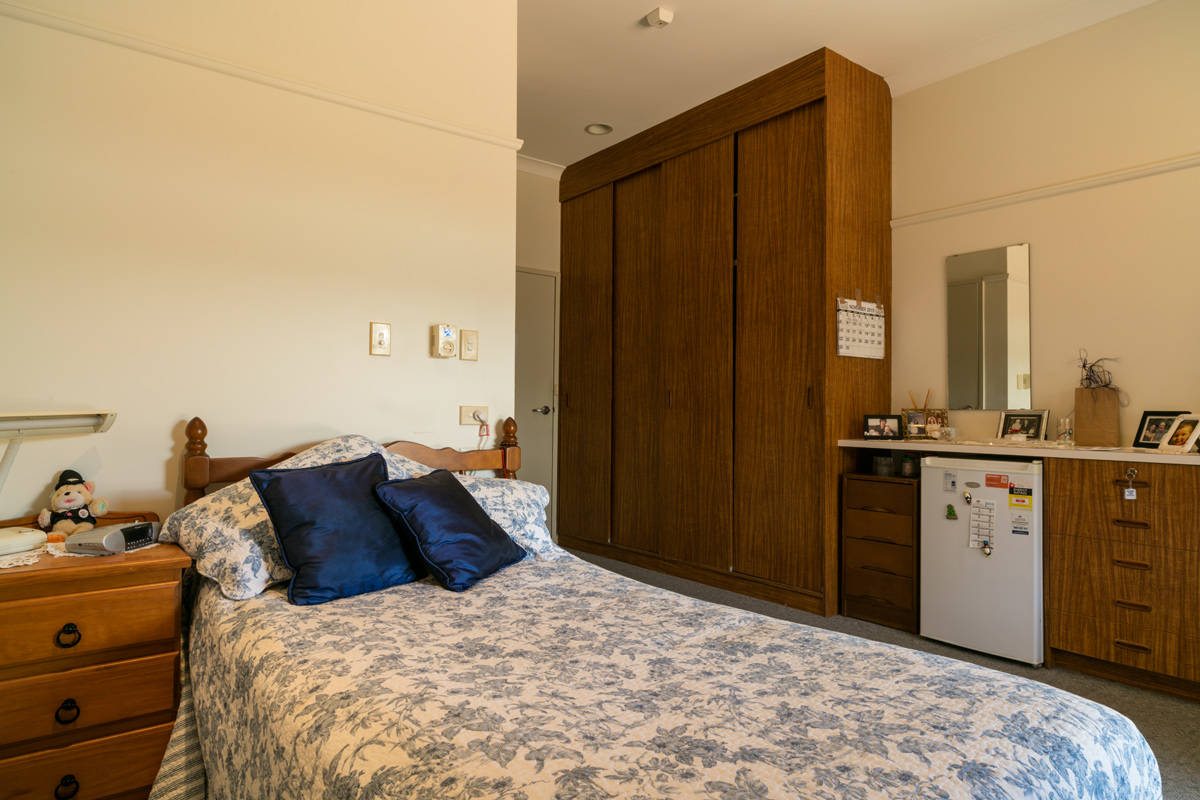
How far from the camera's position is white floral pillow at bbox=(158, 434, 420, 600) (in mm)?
1773

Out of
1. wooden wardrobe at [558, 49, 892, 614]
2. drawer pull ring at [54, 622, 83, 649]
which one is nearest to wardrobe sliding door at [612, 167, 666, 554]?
wooden wardrobe at [558, 49, 892, 614]

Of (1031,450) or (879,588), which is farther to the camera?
(879,588)

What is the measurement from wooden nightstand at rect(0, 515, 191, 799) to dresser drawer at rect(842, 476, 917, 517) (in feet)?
9.70

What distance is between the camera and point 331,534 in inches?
71.7

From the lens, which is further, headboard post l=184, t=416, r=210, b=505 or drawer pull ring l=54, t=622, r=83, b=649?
headboard post l=184, t=416, r=210, b=505

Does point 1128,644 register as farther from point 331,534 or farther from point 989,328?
point 331,534

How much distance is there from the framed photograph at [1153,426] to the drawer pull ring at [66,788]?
3891mm

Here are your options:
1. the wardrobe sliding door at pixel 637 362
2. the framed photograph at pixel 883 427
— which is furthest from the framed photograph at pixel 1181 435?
the wardrobe sliding door at pixel 637 362

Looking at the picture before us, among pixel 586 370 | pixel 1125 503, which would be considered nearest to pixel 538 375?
pixel 586 370

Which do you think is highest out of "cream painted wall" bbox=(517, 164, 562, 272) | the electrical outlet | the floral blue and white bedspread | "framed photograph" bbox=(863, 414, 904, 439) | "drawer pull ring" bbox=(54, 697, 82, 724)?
"cream painted wall" bbox=(517, 164, 562, 272)

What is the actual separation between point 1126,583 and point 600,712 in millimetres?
2566

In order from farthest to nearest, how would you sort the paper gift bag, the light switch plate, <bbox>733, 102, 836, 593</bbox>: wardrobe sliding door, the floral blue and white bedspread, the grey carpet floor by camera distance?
1. <bbox>733, 102, 836, 593</bbox>: wardrobe sliding door
2. the paper gift bag
3. the light switch plate
4. the grey carpet floor
5. the floral blue and white bedspread

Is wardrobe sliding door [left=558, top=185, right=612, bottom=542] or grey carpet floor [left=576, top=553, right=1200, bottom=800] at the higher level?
wardrobe sliding door [left=558, top=185, right=612, bottom=542]

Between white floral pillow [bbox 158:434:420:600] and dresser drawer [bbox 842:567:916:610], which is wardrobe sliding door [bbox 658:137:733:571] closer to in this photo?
dresser drawer [bbox 842:567:916:610]
